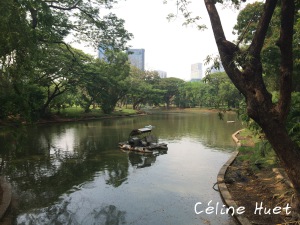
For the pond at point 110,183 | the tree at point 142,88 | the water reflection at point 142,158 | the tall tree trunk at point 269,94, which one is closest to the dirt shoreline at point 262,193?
the pond at point 110,183

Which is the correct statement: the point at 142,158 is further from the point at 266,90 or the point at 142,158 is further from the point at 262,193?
the point at 266,90

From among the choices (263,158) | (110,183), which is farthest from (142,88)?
(110,183)

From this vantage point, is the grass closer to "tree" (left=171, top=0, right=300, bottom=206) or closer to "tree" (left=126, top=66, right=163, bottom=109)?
"tree" (left=171, top=0, right=300, bottom=206)

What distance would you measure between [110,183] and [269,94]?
7051mm

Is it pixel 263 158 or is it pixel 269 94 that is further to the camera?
pixel 263 158

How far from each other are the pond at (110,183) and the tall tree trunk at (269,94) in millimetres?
2887

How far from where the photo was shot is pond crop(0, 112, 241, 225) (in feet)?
24.1

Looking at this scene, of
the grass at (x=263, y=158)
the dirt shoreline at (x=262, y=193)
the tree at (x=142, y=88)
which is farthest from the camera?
the tree at (x=142, y=88)

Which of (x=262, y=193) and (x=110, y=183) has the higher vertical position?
(x=262, y=193)

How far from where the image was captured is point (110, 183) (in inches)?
403

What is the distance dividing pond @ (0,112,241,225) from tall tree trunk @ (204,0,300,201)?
9.47ft

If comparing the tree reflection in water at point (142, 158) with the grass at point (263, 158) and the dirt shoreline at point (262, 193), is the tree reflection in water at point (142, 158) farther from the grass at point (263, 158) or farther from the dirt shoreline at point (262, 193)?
the grass at point (263, 158)

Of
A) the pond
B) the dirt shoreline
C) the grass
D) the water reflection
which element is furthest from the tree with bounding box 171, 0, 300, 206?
the water reflection

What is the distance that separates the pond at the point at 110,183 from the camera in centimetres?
735
